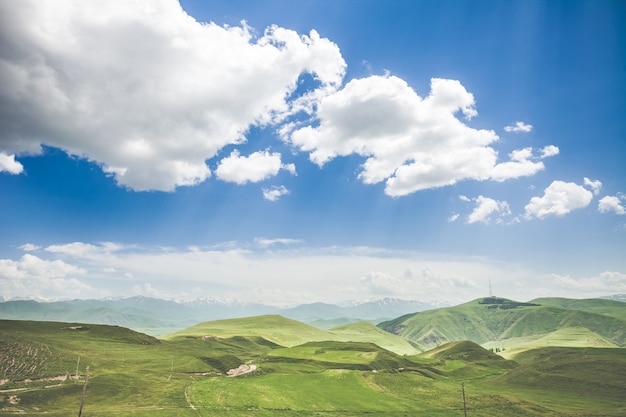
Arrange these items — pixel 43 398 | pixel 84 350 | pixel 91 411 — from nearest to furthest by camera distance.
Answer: pixel 91 411 → pixel 43 398 → pixel 84 350

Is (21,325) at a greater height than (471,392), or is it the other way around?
(21,325)

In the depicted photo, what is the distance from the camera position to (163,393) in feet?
329

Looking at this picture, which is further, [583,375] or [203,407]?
[583,375]

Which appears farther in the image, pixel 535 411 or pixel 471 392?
pixel 471 392

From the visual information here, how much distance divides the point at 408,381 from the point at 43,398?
403 ft

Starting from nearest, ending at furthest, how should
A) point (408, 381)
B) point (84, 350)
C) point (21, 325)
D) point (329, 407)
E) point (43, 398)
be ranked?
point (43, 398) → point (329, 407) → point (84, 350) → point (408, 381) → point (21, 325)

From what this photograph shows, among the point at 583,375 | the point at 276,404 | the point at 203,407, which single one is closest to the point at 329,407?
the point at 276,404

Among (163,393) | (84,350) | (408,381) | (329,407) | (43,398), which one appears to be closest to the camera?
(43,398)

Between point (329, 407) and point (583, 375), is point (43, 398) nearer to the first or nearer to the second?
point (329, 407)

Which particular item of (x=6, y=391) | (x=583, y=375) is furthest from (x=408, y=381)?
(x=6, y=391)

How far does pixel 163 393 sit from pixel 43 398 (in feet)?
Answer: 85.3

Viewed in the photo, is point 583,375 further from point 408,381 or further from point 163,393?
point 163,393

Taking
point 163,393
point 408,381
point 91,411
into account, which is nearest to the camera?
point 91,411

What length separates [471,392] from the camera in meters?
142
